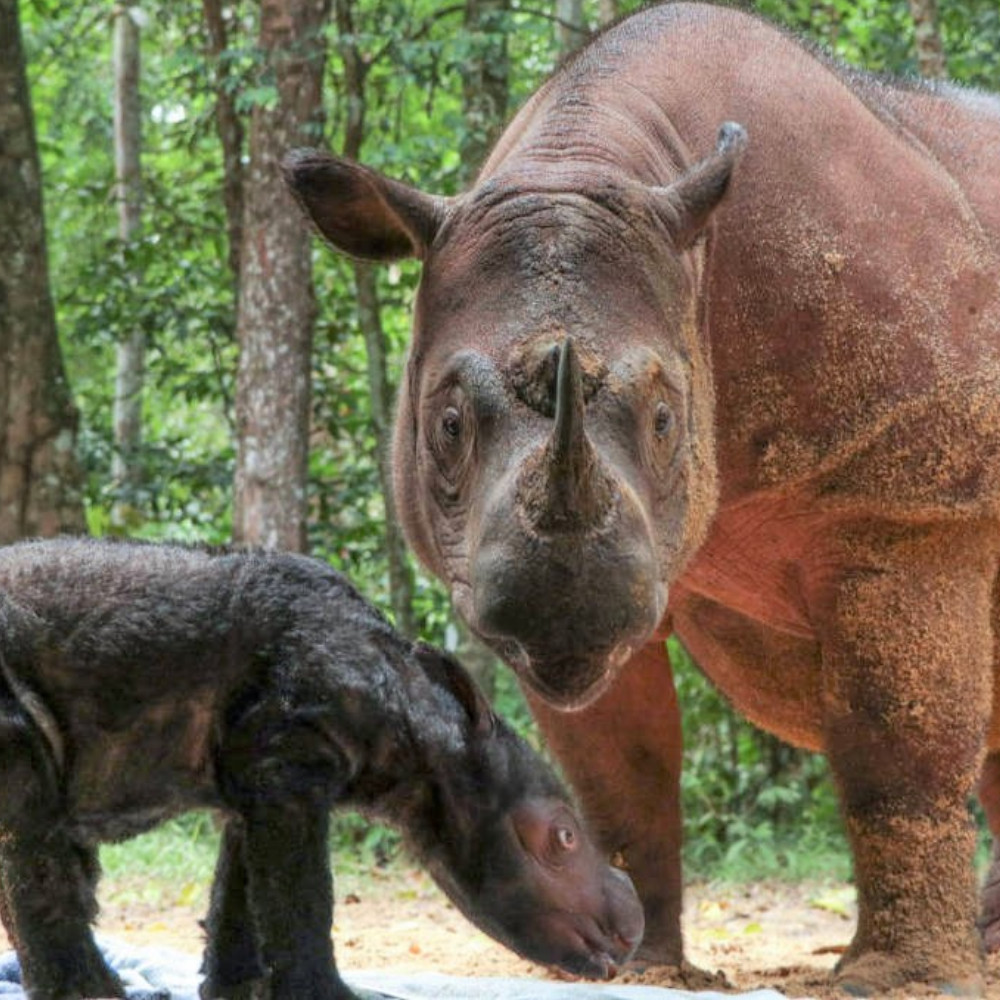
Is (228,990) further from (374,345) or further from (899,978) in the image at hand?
(374,345)

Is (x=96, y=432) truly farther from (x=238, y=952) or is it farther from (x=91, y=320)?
(x=238, y=952)

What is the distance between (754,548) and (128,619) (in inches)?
73.9

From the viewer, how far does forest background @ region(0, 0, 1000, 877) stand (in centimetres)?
1022

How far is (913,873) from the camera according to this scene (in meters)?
5.16

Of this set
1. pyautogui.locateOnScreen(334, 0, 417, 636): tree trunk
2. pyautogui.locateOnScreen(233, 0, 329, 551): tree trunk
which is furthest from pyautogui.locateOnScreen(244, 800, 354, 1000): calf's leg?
pyautogui.locateOnScreen(334, 0, 417, 636): tree trunk

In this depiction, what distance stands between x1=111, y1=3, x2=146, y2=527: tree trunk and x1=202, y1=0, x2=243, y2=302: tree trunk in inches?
31.4

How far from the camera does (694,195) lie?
4.73 meters

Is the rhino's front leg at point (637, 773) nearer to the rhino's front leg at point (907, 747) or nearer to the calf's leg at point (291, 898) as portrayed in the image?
the rhino's front leg at point (907, 747)

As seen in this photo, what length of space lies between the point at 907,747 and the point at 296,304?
5.80 metres

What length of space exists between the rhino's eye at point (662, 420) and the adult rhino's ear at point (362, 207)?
0.79m

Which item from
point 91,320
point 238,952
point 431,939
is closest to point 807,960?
point 431,939

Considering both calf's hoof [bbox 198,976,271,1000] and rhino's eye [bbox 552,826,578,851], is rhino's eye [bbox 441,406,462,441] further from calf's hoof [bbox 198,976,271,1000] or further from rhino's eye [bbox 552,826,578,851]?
calf's hoof [bbox 198,976,271,1000]

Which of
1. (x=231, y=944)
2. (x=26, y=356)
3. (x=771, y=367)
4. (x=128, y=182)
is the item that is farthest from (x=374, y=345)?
(x=231, y=944)

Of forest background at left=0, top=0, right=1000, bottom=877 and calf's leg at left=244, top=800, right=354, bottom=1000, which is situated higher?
forest background at left=0, top=0, right=1000, bottom=877
